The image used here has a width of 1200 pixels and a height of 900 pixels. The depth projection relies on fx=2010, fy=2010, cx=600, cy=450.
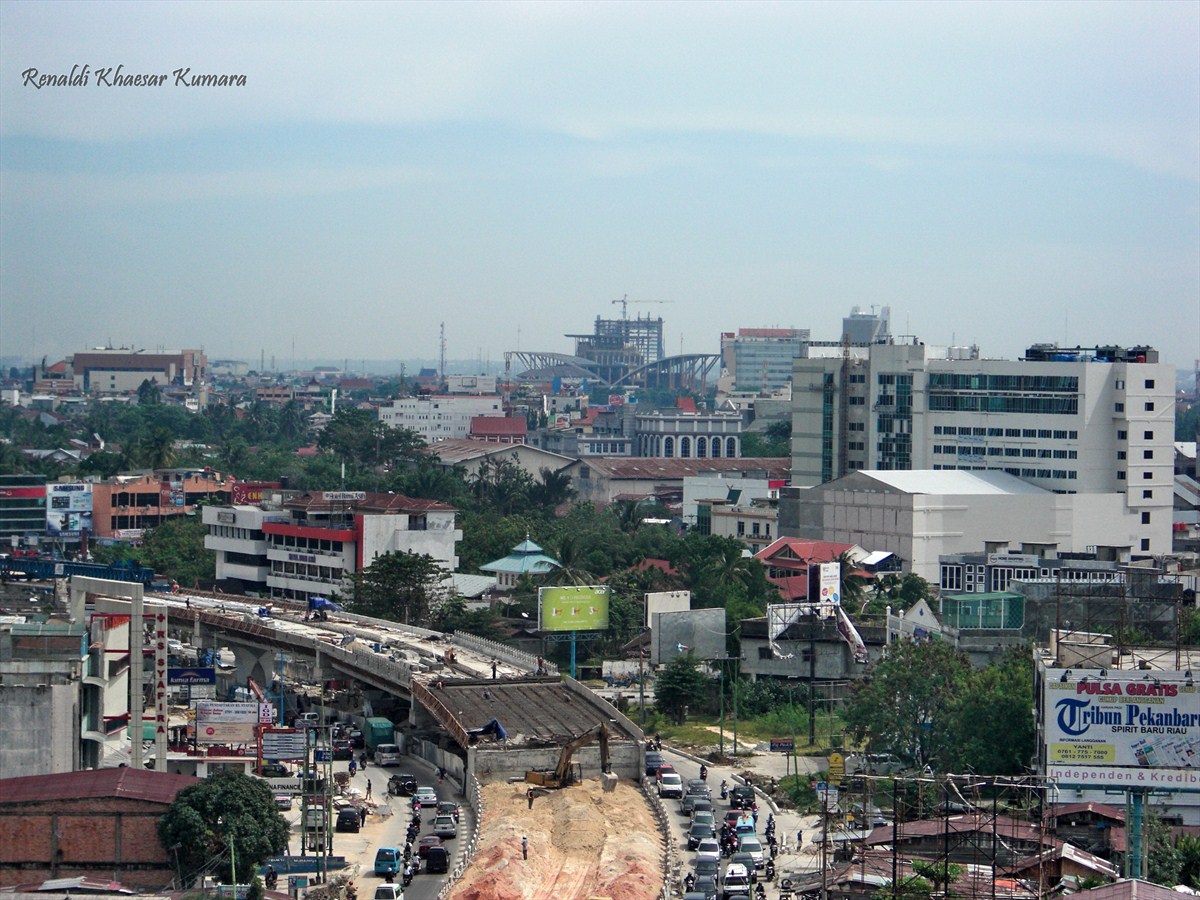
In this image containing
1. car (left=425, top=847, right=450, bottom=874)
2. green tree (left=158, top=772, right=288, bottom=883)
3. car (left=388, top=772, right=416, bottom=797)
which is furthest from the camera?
car (left=388, top=772, right=416, bottom=797)

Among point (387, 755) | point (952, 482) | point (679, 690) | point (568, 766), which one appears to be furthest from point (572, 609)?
point (952, 482)

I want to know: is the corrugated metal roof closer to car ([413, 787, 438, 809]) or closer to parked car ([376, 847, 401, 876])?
car ([413, 787, 438, 809])

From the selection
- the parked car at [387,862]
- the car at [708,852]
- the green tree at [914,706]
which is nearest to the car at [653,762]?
the green tree at [914,706]

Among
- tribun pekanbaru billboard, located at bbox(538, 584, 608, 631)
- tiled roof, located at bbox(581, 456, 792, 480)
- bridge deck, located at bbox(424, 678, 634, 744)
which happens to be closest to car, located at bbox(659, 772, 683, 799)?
bridge deck, located at bbox(424, 678, 634, 744)

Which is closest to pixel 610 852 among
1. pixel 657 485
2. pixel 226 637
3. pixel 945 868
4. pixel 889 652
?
pixel 945 868

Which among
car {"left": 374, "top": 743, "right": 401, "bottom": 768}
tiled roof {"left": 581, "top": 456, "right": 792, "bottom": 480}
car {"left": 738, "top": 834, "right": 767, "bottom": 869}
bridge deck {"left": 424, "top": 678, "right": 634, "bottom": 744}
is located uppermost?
tiled roof {"left": 581, "top": 456, "right": 792, "bottom": 480}

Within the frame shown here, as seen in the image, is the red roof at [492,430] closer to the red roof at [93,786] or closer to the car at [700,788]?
the car at [700,788]

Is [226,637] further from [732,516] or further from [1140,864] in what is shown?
[1140,864]
